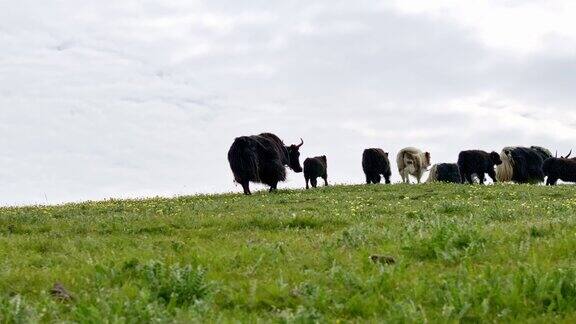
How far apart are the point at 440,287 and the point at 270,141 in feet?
80.6

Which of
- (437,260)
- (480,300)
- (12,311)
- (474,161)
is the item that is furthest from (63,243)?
(474,161)

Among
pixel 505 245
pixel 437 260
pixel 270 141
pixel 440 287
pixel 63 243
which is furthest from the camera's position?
pixel 270 141

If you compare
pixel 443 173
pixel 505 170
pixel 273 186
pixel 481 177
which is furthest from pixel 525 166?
pixel 273 186

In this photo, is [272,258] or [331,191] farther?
[331,191]

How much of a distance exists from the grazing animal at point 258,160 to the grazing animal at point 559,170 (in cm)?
1787

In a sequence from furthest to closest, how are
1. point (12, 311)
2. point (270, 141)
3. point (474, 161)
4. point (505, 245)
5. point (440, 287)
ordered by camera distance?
point (474, 161)
point (270, 141)
point (505, 245)
point (440, 287)
point (12, 311)

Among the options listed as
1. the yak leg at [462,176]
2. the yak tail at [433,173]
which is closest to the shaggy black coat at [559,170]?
the yak leg at [462,176]

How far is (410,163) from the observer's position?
42719 millimetres

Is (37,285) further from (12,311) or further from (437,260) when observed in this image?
(437,260)

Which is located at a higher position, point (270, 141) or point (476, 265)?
point (270, 141)

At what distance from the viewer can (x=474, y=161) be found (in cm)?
3847

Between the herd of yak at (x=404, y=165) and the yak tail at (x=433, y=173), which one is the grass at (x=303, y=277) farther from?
the yak tail at (x=433, y=173)

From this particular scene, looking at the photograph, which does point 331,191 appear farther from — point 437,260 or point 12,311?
point 12,311

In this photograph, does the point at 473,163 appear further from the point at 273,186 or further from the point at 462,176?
the point at 273,186
